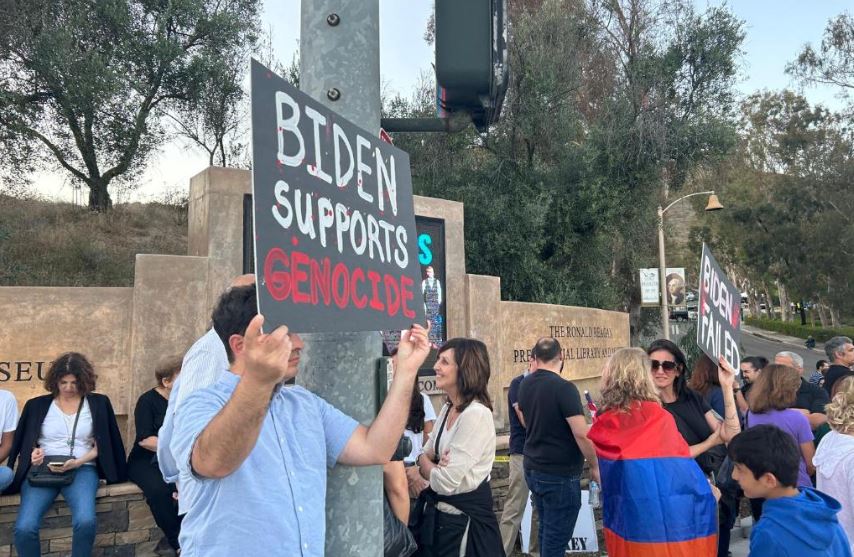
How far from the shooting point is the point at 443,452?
12.0ft

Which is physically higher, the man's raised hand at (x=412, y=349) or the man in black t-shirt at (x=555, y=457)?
the man's raised hand at (x=412, y=349)

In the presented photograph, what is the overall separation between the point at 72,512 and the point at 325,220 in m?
4.29

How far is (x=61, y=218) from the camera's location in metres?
13.4

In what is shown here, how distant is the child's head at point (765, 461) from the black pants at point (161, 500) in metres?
3.91

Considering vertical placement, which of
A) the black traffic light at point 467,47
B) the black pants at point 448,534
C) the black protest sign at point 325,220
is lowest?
the black pants at point 448,534

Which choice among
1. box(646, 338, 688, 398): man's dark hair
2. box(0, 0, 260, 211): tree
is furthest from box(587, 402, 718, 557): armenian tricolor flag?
box(0, 0, 260, 211): tree

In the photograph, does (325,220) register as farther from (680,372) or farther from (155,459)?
(155,459)

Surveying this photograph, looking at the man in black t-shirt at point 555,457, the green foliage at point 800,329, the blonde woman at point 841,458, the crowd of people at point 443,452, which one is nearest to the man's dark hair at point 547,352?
the crowd of people at point 443,452

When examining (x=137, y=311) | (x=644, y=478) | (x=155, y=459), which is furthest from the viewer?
(x=137, y=311)

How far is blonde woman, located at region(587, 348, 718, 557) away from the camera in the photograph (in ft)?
11.6

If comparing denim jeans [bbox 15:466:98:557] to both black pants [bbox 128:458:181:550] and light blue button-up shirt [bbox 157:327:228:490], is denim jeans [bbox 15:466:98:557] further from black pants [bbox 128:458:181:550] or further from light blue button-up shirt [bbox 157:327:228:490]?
light blue button-up shirt [bbox 157:327:228:490]

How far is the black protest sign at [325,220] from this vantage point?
1645 millimetres

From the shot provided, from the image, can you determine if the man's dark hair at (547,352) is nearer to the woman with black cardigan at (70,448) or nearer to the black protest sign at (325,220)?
the black protest sign at (325,220)

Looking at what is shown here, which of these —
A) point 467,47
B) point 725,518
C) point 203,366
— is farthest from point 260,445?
point 725,518
